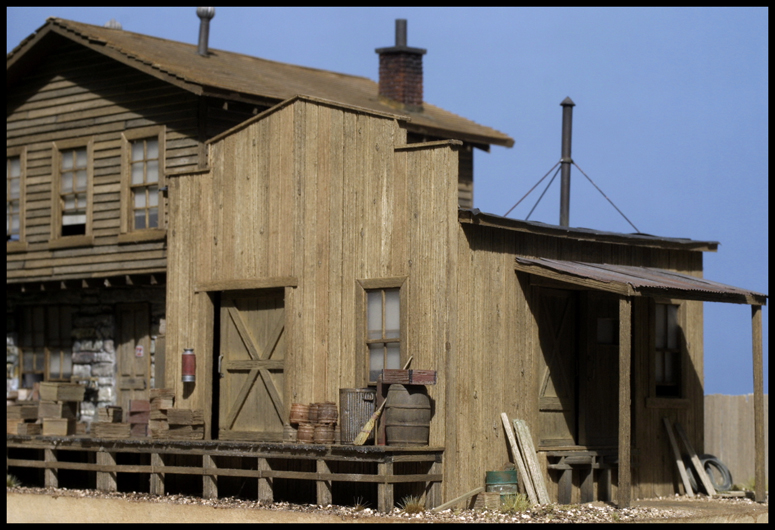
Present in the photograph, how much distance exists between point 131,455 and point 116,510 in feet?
9.11

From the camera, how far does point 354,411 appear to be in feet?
49.3

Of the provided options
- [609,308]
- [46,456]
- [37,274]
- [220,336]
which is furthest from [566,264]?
[37,274]

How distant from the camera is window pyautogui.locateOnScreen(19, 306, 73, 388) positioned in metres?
22.9

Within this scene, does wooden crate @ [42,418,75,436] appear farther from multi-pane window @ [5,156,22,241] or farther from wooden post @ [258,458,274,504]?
multi-pane window @ [5,156,22,241]

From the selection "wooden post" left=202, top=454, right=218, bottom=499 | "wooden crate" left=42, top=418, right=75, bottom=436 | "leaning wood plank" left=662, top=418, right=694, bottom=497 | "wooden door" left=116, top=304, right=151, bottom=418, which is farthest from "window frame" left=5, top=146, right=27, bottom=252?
"leaning wood plank" left=662, top=418, right=694, bottom=497

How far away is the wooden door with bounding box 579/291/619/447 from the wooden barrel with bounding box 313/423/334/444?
139 inches

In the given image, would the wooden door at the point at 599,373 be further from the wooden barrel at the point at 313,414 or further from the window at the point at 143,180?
the window at the point at 143,180

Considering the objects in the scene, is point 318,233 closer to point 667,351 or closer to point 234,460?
point 234,460

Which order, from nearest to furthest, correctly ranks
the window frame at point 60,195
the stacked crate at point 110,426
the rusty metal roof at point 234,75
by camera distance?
the stacked crate at point 110,426, the rusty metal roof at point 234,75, the window frame at point 60,195

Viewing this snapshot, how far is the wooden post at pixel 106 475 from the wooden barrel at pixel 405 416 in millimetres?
5182

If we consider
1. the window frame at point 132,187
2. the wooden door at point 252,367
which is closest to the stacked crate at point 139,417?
the wooden door at point 252,367

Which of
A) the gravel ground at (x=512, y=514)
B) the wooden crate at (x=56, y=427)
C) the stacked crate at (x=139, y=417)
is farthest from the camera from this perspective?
the wooden crate at (x=56, y=427)

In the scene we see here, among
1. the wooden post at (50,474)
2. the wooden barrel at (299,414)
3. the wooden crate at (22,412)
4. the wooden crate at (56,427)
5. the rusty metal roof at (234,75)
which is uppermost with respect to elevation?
the rusty metal roof at (234,75)

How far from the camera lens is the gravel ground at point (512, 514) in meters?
13.8
